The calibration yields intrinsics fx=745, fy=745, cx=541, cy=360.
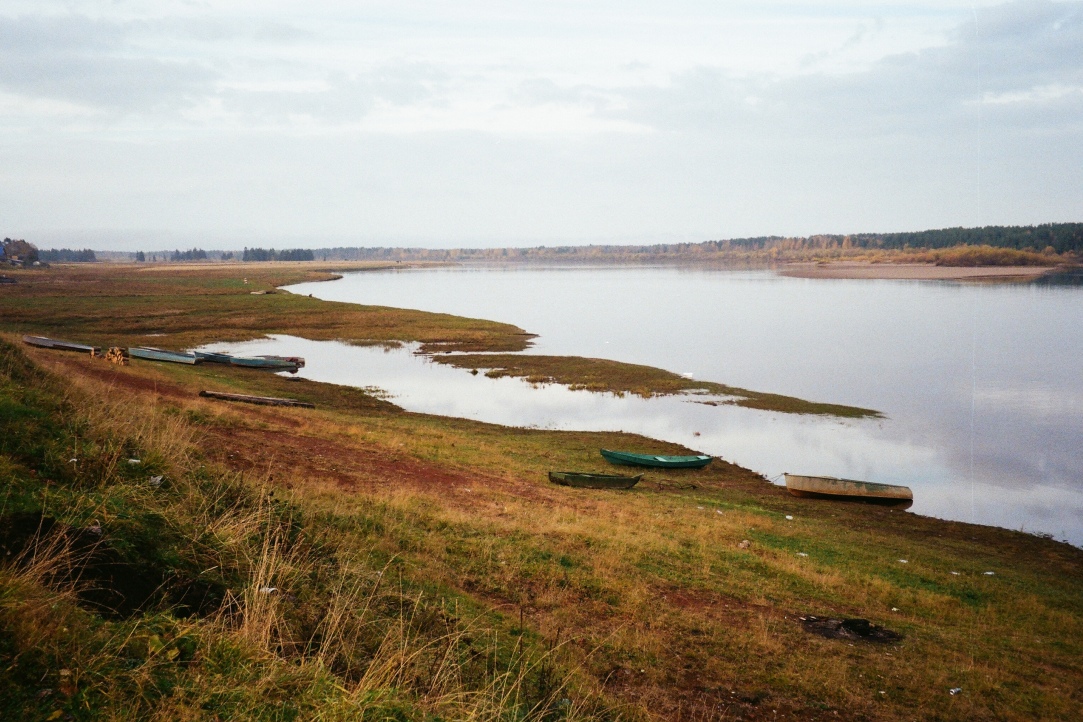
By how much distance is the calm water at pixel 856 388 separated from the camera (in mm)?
28609

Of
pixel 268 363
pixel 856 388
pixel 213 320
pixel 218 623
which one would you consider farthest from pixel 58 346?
pixel 856 388

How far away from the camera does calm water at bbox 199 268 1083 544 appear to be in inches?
1126

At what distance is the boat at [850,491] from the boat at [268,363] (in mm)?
33156

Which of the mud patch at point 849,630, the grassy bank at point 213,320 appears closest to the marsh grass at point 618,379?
the grassy bank at point 213,320

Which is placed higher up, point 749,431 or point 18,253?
point 18,253

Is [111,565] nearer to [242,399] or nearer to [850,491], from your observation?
[242,399]

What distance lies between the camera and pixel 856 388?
45.1m

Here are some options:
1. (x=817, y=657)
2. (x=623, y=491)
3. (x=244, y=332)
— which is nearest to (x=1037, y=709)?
(x=817, y=657)

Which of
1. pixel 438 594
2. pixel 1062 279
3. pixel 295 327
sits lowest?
pixel 438 594

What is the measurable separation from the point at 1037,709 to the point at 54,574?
38.2ft

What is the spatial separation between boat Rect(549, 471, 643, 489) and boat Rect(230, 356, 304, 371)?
29.3 meters

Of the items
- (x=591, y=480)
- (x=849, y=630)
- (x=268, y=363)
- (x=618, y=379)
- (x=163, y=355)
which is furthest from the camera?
(x=618, y=379)

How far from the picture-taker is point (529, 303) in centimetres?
11050

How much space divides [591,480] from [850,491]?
8889 mm
